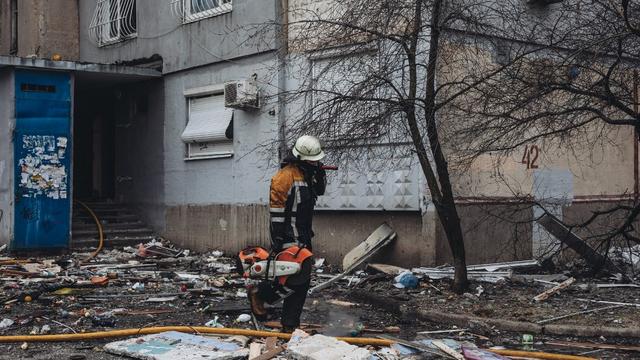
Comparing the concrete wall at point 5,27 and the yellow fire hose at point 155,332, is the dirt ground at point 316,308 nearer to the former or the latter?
the yellow fire hose at point 155,332

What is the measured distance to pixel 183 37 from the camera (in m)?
16.0

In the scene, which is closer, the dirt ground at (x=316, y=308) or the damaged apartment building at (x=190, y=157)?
the dirt ground at (x=316, y=308)

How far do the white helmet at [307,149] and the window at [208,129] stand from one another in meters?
7.40

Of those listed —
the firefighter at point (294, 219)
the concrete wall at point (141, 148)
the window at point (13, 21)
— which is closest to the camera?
the firefighter at point (294, 219)

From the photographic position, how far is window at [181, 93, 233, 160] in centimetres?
1491

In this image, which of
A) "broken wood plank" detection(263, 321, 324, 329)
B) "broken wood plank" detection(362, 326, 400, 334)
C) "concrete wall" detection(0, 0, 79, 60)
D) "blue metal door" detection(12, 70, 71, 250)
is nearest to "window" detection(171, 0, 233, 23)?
"blue metal door" detection(12, 70, 71, 250)

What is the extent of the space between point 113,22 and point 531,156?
11227 millimetres

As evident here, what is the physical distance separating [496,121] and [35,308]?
20.9 ft

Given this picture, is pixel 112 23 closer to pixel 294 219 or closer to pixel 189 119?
pixel 189 119

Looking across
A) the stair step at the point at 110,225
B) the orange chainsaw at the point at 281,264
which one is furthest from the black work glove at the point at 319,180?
the stair step at the point at 110,225

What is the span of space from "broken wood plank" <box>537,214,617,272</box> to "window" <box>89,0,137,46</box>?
11.0 metres

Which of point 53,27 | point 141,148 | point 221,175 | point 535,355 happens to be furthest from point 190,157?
point 535,355

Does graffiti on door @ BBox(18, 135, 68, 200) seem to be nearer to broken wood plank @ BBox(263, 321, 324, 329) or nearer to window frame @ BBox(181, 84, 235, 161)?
window frame @ BBox(181, 84, 235, 161)

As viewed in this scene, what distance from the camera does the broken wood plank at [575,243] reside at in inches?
423
